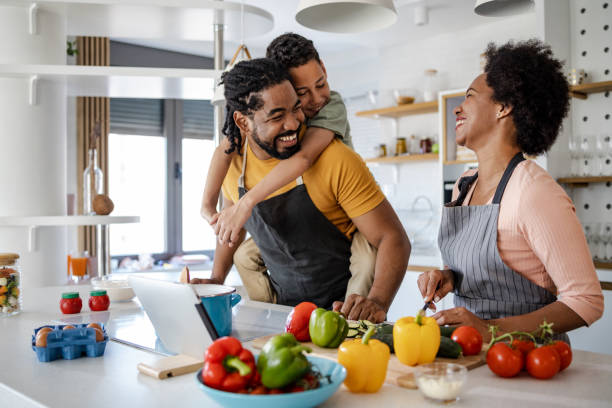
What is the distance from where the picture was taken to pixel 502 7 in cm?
197

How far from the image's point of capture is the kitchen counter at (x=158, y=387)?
1008 mm

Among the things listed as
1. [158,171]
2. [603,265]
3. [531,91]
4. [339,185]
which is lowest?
[603,265]

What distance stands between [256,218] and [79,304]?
0.67 meters

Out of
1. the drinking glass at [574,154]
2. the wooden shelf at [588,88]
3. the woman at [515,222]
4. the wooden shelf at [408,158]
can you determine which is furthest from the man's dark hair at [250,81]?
the wooden shelf at [408,158]

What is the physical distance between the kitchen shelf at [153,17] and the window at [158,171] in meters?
3.69

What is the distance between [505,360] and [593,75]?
3.43 metres

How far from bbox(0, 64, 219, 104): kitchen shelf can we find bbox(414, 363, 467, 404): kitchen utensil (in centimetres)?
204

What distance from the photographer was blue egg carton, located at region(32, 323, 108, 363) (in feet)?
4.27

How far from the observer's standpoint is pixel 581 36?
3.93 metres

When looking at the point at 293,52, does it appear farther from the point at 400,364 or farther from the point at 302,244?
the point at 400,364

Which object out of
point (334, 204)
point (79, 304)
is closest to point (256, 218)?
point (334, 204)

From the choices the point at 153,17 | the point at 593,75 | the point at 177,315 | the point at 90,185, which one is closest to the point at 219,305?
the point at 177,315

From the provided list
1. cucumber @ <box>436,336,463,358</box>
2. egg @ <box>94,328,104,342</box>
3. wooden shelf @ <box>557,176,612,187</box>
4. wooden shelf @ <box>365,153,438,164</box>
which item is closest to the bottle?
egg @ <box>94,328,104,342</box>

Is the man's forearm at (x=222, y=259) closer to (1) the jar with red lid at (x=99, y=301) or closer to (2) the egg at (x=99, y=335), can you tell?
(1) the jar with red lid at (x=99, y=301)
